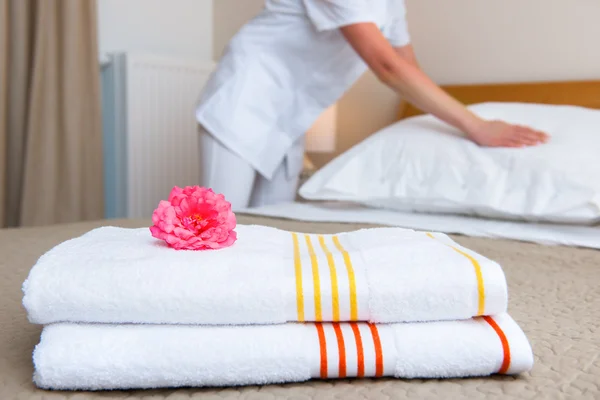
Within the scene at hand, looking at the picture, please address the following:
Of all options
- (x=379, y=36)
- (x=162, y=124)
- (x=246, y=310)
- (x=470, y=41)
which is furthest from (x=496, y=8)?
(x=246, y=310)

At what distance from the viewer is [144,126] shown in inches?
107

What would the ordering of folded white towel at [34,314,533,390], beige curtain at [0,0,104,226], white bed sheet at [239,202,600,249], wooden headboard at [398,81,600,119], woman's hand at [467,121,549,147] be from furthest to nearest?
beige curtain at [0,0,104,226]
wooden headboard at [398,81,600,119]
woman's hand at [467,121,549,147]
white bed sheet at [239,202,600,249]
folded white towel at [34,314,533,390]

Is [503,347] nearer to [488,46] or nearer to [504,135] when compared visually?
[504,135]

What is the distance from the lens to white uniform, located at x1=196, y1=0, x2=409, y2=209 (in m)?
1.79

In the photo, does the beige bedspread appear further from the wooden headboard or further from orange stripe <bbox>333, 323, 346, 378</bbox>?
the wooden headboard

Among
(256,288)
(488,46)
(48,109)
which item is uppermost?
(488,46)

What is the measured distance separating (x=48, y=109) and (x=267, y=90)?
1.00 metres

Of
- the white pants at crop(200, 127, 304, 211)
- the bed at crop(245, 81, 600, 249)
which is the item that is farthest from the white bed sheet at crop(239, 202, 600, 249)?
the white pants at crop(200, 127, 304, 211)

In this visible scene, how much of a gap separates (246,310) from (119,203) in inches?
92.8

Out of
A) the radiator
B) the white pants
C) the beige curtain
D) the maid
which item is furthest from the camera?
the radiator

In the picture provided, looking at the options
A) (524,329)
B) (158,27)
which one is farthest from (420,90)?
(158,27)

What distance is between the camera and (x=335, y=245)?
0.65 m

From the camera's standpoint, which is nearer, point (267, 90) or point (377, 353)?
point (377, 353)

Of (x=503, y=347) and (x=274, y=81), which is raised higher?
(x=274, y=81)
